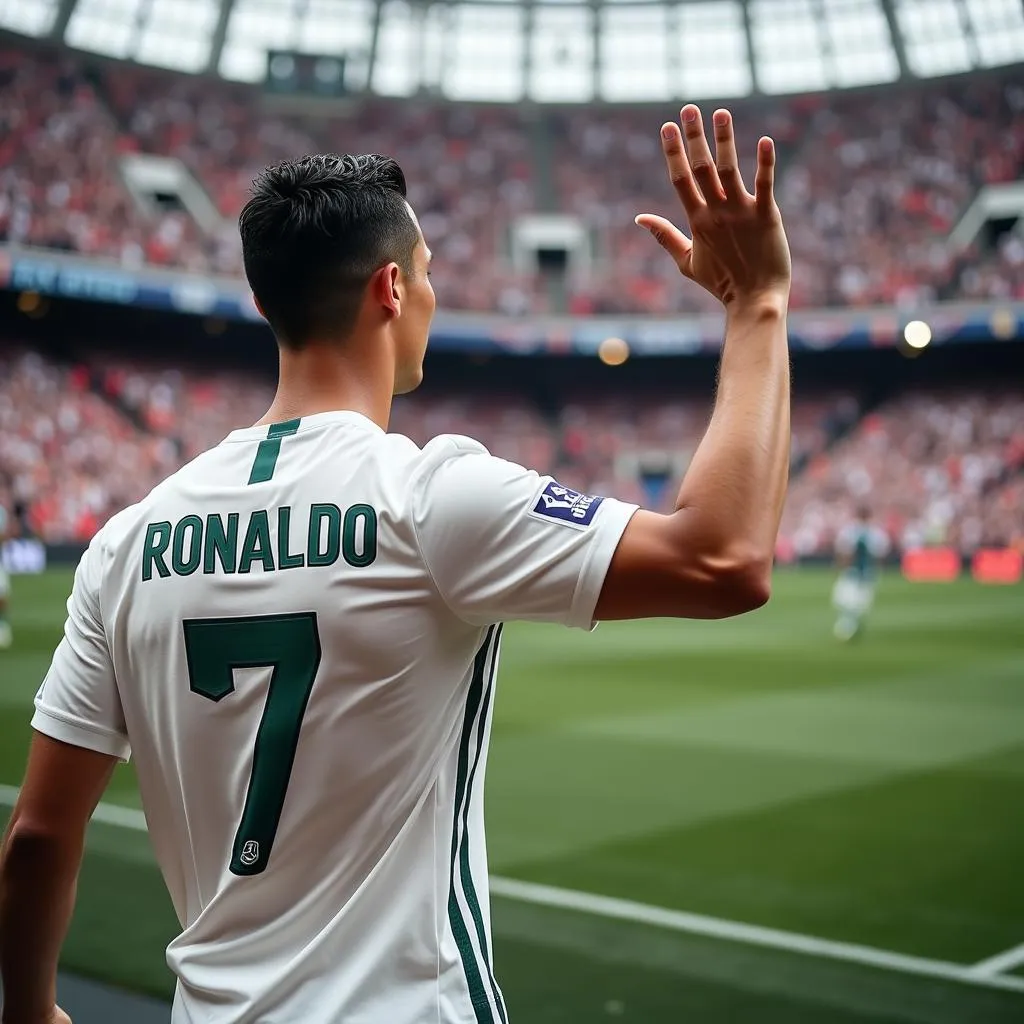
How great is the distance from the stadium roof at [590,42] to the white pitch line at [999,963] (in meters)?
43.7

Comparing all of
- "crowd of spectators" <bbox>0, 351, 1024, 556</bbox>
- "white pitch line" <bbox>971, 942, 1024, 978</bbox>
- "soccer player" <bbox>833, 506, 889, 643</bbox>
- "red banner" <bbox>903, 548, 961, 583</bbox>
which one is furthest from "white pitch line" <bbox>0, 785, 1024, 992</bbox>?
"red banner" <bbox>903, 548, 961, 583</bbox>

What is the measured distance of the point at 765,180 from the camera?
1778 mm

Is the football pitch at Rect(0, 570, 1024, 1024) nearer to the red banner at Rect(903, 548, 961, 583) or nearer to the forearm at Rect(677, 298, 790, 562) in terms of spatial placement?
the forearm at Rect(677, 298, 790, 562)

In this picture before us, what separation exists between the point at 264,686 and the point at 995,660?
16.0 m

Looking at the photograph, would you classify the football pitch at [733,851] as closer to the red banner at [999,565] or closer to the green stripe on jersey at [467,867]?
the green stripe on jersey at [467,867]

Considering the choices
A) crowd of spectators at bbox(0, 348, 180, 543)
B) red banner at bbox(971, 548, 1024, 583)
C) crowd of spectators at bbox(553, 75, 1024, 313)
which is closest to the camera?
crowd of spectators at bbox(0, 348, 180, 543)

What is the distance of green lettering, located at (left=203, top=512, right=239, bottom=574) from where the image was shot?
186cm

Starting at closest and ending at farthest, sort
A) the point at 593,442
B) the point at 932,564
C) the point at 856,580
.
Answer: the point at 856,580 < the point at 932,564 < the point at 593,442

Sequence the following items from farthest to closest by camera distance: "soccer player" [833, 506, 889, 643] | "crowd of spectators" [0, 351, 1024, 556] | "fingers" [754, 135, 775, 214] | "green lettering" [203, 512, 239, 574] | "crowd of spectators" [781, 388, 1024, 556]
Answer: "crowd of spectators" [781, 388, 1024, 556], "crowd of spectators" [0, 351, 1024, 556], "soccer player" [833, 506, 889, 643], "green lettering" [203, 512, 239, 574], "fingers" [754, 135, 775, 214]

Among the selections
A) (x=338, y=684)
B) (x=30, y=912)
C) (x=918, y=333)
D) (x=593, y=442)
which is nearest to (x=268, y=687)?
(x=338, y=684)

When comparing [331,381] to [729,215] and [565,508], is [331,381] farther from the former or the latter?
[729,215]

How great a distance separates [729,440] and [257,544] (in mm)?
700

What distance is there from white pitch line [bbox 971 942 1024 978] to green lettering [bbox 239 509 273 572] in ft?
15.6

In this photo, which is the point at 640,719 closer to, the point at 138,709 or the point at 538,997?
the point at 538,997
